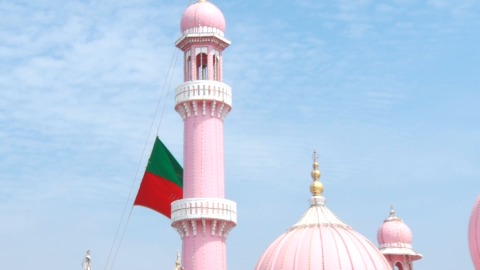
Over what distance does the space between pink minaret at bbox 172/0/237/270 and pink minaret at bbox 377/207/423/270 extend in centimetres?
1273

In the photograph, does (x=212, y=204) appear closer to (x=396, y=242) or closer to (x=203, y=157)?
(x=203, y=157)

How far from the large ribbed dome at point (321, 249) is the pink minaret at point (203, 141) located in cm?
246

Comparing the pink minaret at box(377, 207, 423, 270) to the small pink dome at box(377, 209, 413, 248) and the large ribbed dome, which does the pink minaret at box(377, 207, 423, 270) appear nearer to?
the small pink dome at box(377, 209, 413, 248)

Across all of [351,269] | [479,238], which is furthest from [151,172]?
[479,238]

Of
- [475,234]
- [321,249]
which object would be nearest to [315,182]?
[321,249]

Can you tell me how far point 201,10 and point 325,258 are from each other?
1145 cm

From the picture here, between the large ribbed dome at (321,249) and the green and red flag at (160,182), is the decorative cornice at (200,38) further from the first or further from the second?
the large ribbed dome at (321,249)

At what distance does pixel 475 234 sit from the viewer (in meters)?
28.1

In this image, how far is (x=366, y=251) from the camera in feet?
118

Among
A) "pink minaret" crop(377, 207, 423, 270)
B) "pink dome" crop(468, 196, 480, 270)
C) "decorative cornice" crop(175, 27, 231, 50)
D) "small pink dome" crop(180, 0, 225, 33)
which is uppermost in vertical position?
"small pink dome" crop(180, 0, 225, 33)

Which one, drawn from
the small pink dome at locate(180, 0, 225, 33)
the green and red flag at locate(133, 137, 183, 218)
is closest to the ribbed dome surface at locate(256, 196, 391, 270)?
the green and red flag at locate(133, 137, 183, 218)

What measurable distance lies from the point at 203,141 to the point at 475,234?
40.0ft

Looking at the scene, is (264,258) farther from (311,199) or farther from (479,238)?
(479,238)

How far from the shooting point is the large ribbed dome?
35.1m
